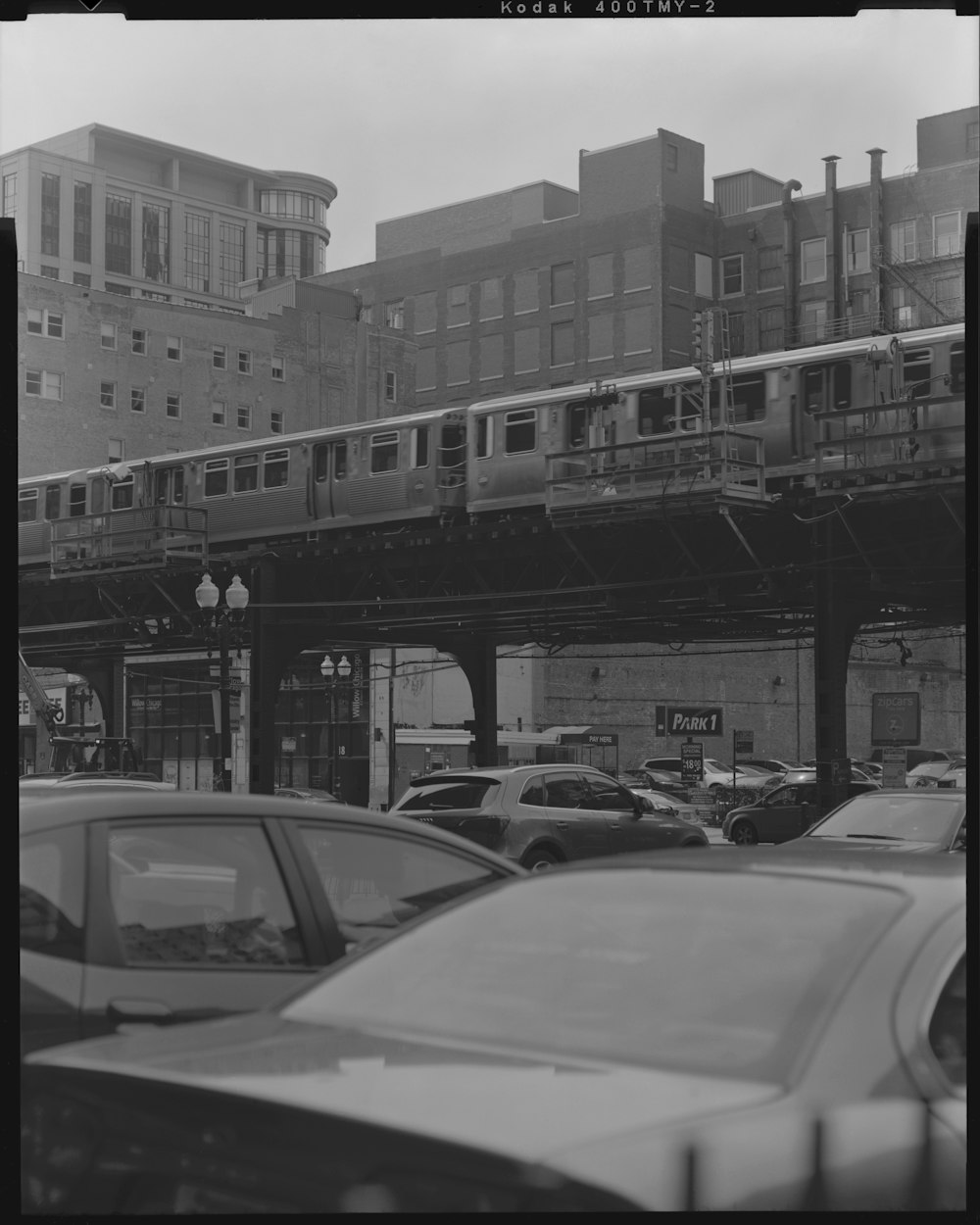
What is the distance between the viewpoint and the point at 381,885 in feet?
17.0

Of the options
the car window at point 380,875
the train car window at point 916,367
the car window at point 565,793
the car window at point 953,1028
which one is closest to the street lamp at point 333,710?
the train car window at point 916,367

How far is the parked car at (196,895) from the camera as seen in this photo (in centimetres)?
431

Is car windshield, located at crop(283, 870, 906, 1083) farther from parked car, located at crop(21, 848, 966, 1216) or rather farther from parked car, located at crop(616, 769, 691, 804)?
parked car, located at crop(616, 769, 691, 804)

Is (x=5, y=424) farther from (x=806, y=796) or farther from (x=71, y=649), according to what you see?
(x=71, y=649)

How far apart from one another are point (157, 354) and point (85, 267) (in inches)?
1399

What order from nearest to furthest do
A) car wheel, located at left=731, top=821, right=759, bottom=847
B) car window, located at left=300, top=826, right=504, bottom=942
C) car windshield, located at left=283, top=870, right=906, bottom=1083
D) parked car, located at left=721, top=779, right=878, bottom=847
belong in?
car windshield, located at left=283, top=870, right=906, bottom=1083
car window, located at left=300, top=826, right=504, bottom=942
parked car, located at left=721, top=779, right=878, bottom=847
car wheel, located at left=731, top=821, right=759, bottom=847

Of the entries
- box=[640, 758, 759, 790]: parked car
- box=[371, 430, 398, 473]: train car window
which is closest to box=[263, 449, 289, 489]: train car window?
box=[371, 430, 398, 473]: train car window

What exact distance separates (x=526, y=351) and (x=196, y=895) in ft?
242

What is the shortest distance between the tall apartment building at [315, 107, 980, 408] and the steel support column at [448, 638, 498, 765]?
26.4 meters

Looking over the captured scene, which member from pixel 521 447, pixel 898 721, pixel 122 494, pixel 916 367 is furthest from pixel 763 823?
pixel 122 494

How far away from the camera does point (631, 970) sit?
12.1 ft

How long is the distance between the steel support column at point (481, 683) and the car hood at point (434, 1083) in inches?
1650

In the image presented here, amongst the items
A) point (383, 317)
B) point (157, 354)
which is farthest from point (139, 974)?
point (383, 317)

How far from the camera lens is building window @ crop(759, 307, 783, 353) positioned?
247 feet
